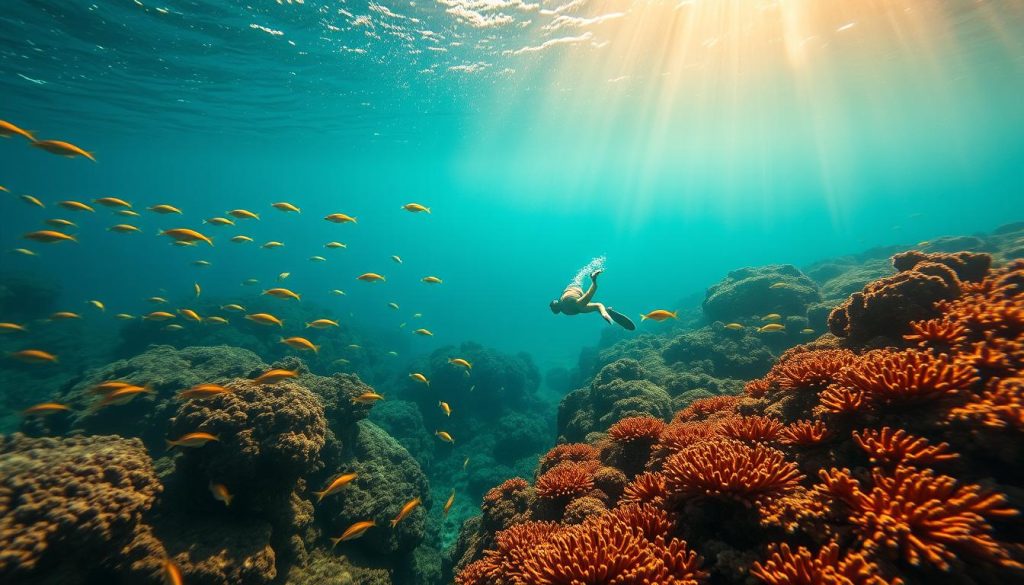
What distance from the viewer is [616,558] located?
8.09 feet

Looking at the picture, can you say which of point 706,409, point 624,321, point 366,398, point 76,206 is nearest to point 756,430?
point 706,409

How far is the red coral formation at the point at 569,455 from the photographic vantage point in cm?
599

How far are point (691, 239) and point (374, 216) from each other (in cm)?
14263

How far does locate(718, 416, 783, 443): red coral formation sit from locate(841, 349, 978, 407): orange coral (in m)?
0.78

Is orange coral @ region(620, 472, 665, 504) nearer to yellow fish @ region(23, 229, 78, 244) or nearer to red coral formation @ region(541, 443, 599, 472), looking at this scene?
red coral formation @ region(541, 443, 599, 472)

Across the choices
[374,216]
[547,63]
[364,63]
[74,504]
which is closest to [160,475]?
[74,504]

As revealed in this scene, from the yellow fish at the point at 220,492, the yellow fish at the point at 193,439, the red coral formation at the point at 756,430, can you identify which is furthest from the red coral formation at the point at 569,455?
the yellow fish at the point at 193,439

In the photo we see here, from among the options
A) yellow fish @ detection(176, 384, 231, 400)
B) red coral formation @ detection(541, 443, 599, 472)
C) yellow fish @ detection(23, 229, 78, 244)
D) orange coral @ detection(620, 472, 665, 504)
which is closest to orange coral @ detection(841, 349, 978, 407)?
orange coral @ detection(620, 472, 665, 504)

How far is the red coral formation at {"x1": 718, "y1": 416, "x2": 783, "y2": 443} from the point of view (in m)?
3.60

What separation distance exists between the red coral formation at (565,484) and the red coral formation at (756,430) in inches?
66.7

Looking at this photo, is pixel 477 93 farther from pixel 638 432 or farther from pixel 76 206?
pixel 638 432

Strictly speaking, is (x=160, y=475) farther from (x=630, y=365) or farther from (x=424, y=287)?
(x=424, y=287)

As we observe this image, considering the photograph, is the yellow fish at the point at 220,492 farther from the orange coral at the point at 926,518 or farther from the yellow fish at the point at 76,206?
the yellow fish at the point at 76,206

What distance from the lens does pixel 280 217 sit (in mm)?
157375
